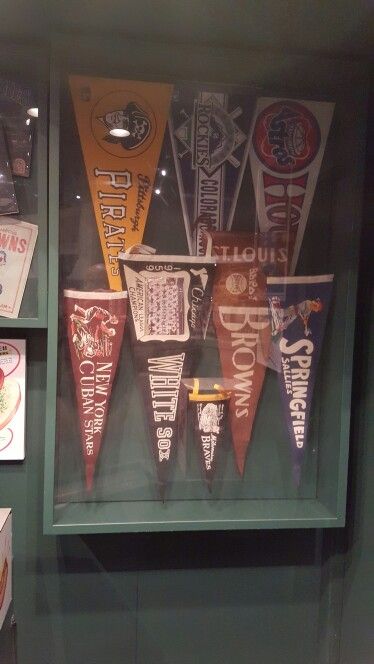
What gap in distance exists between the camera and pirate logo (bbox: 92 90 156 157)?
1.64m

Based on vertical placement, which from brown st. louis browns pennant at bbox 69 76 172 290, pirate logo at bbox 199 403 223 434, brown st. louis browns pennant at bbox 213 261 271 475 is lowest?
pirate logo at bbox 199 403 223 434


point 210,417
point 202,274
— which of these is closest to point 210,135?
point 202,274

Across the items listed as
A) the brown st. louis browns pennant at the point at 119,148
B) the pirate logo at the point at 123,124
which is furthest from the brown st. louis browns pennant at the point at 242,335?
the pirate logo at the point at 123,124

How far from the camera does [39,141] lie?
1600mm

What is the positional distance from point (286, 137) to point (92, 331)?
0.82m

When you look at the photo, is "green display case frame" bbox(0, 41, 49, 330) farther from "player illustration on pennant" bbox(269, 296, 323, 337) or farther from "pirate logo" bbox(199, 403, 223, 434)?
"player illustration on pennant" bbox(269, 296, 323, 337)

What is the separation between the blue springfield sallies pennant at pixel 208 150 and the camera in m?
1.69

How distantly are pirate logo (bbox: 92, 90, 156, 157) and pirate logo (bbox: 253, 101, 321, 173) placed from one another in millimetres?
332

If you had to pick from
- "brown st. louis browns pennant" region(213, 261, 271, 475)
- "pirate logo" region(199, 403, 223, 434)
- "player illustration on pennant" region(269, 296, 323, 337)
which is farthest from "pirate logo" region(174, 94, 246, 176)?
"pirate logo" region(199, 403, 223, 434)

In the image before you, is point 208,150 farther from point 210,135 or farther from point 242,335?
point 242,335

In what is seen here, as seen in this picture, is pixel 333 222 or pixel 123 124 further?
pixel 333 222

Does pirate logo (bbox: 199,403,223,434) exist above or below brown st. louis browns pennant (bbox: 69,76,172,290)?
below

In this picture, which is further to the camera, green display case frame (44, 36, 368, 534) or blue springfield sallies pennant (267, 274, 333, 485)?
blue springfield sallies pennant (267, 274, 333, 485)

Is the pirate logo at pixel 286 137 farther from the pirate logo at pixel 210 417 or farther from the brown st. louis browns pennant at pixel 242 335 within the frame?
the pirate logo at pixel 210 417
